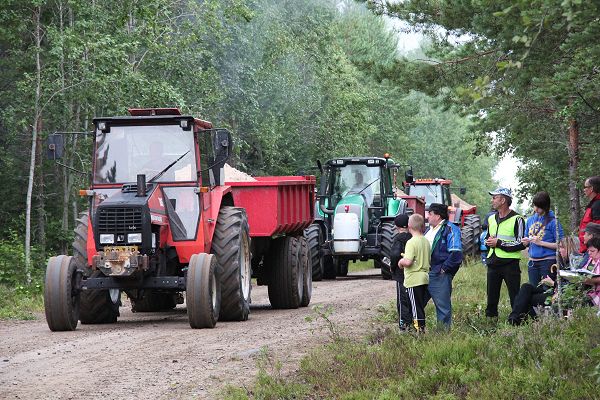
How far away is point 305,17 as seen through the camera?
49156mm

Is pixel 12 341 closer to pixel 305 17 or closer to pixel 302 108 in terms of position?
pixel 302 108

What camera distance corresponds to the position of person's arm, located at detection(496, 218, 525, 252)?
11.6 meters

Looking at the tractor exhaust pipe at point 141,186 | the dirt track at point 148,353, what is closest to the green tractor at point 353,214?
the dirt track at point 148,353

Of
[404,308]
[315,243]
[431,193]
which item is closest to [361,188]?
[315,243]

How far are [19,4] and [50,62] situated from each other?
5.11ft

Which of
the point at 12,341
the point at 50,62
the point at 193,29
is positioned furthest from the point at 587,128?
the point at 12,341

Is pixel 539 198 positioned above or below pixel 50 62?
below

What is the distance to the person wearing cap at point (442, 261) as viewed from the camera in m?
10.9

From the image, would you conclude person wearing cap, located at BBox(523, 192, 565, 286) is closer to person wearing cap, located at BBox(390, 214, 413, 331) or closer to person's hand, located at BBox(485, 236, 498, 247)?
person's hand, located at BBox(485, 236, 498, 247)

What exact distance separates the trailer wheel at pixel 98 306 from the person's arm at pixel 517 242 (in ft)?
16.9

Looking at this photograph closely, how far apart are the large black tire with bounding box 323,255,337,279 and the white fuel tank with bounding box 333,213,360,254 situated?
4.61ft

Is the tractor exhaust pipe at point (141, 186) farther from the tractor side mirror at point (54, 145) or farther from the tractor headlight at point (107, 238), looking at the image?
the tractor side mirror at point (54, 145)

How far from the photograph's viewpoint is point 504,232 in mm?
11695

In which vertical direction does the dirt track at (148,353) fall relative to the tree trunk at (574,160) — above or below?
below
